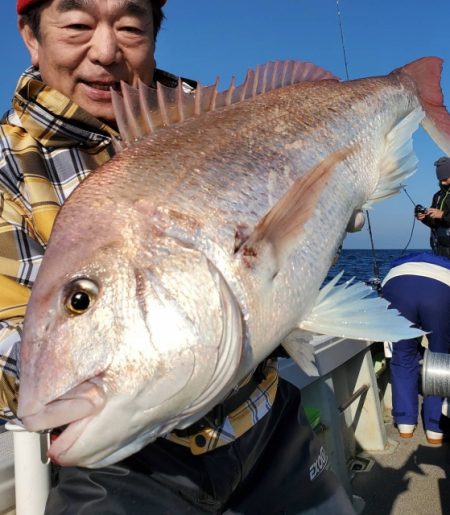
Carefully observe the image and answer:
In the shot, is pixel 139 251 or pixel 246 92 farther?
pixel 246 92

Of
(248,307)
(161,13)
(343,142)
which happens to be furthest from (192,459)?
(161,13)

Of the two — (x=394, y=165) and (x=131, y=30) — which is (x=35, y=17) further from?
(x=394, y=165)

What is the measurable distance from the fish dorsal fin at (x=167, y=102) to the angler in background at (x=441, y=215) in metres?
6.22

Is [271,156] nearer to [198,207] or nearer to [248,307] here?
[198,207]

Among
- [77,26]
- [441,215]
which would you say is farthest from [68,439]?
[441,215]

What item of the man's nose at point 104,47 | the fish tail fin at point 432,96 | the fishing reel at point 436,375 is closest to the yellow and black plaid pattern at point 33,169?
the man's nose at point 104,47

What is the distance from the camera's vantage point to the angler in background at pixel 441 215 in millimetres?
7492

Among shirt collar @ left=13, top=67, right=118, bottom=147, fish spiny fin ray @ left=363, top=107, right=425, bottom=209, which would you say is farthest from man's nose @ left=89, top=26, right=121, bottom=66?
fish spiny fin ray @ left=363, top=107, right=425, bottom=209

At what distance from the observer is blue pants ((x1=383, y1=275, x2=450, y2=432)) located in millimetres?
4664

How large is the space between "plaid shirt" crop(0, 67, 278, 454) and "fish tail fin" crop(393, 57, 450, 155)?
1424 millimetres

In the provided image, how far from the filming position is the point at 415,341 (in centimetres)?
490

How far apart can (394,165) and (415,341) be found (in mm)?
3102

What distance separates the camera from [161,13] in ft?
7.77

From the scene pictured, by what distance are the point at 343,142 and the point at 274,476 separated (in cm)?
133
